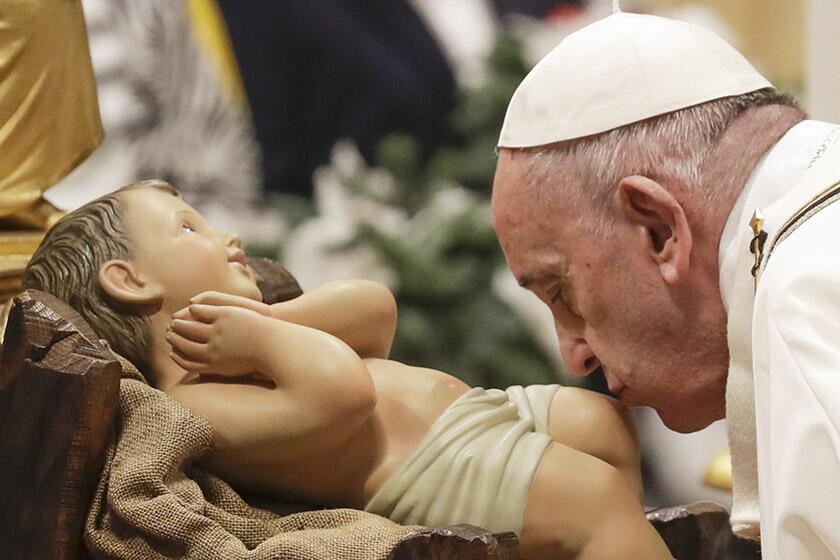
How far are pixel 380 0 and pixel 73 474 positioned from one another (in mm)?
2667

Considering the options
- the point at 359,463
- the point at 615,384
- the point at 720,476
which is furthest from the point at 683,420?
the point at 720,476

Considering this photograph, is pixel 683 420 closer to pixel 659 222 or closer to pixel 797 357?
pixel 659 222

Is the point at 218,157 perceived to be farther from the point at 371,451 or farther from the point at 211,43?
the point at 371,451

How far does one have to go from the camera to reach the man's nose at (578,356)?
134 centimetres

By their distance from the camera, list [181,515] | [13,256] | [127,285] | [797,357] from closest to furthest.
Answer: [797,357]
[181,515]
[127,285]
[13,256]

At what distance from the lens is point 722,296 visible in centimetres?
121

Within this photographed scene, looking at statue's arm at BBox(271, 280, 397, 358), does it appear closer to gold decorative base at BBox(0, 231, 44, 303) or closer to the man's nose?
the man's nose

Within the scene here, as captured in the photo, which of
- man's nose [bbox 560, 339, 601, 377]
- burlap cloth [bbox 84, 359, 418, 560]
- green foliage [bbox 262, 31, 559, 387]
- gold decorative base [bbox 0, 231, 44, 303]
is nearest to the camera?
burlap cloth [bbox 84, 359, 418, 560]

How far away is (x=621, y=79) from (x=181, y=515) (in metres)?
0.63

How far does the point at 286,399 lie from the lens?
4.08ft

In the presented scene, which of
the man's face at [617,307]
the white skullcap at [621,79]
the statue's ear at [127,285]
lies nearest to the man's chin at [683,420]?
the man's face at [617,307]

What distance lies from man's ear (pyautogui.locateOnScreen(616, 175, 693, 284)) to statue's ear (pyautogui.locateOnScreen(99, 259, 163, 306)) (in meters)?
0.52

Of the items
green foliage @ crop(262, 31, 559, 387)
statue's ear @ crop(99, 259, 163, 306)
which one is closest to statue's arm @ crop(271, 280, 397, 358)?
statue's ear @ crop(99, 259, 163, 306)

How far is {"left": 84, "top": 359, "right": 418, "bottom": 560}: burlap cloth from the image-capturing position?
3.67 ft
